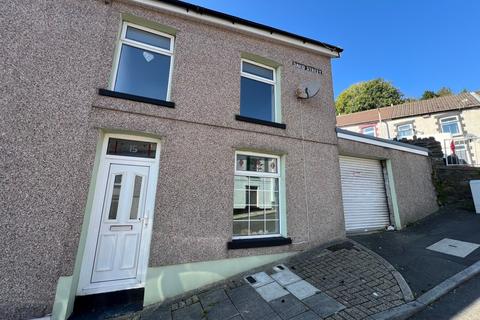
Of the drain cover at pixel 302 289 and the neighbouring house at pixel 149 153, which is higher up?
the neighbouring house at pixel 149 153

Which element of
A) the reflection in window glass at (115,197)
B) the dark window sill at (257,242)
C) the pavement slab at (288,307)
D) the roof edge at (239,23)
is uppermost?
the roof edge at (239,23)

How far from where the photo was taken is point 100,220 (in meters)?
3.69

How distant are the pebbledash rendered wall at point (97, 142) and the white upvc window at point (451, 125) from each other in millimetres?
20067

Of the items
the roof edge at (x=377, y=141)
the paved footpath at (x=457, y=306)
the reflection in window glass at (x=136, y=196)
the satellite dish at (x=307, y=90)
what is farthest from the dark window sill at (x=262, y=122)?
the paved footpath at (x=457, y=306)

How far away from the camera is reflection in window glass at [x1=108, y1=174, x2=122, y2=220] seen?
12.4ft

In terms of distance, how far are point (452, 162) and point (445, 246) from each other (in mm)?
7249

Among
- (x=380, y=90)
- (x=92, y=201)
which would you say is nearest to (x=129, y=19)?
(x=92, y=201)

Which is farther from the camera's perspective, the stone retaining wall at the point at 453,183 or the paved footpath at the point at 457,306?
the stone retaining wall at the point at 453,183

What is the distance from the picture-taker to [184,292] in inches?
144

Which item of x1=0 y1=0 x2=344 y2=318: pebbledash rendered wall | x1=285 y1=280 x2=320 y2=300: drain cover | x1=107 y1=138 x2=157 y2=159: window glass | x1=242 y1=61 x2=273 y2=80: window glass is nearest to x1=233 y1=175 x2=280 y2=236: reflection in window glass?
x1=0 y1=0 x2=344 y2=318: pebbledash rendered wall

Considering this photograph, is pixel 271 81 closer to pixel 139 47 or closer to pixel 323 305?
pixel 139 47

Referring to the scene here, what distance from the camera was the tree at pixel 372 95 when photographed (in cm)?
2906

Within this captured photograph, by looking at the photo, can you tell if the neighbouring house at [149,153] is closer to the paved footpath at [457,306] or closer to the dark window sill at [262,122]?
the dark window sill at [262,122]

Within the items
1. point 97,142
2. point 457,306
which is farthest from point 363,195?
point 97,142
